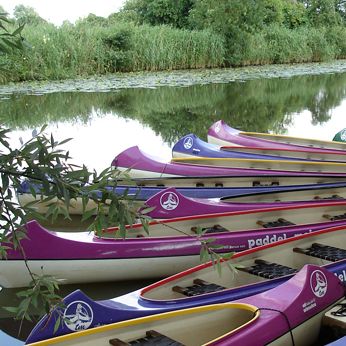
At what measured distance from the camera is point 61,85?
47.2ft

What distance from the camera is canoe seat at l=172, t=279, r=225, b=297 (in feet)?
10.4

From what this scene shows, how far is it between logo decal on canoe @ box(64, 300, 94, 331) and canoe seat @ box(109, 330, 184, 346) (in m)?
0.16

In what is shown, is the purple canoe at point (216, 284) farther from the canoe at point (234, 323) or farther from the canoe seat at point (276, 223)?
the canoe seat at point (276, 223)

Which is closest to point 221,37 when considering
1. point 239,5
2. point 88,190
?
point 239,5

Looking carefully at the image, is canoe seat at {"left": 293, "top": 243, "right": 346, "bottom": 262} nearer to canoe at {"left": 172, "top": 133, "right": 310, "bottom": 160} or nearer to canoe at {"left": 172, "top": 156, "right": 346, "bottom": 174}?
canoe at {"left": 172, "top": 156, "right": 346, "bottom": 174}

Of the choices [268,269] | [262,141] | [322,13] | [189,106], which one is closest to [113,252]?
[268,269]

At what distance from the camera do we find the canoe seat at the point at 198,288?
3.17 meters

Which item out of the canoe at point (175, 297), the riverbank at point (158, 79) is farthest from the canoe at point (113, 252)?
the riverbank at point (158, 79)

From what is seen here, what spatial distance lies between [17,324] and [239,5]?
63.2 ft

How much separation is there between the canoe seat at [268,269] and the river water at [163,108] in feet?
12.4

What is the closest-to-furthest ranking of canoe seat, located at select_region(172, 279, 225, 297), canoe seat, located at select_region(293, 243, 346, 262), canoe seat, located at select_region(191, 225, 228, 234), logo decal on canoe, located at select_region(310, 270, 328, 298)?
logo decal on canoe, located at select_region(310, 270, 328, 298)
canoe seat, located at select_region(172, 279, 225, 297)
canoe seat, located at select_region(293, 243, 346, 262)
canoe seat, located at select_region(191, 225, 228, 234)

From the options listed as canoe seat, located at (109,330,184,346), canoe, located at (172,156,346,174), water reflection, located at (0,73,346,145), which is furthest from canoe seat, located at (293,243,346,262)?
water reflection, located at (0,73,346,145)

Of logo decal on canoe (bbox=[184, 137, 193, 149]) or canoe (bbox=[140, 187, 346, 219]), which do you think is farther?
logo decal on canoe (bbox=[184, 137, 193, 149])

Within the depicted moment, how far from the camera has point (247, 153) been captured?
6750 millimetres
